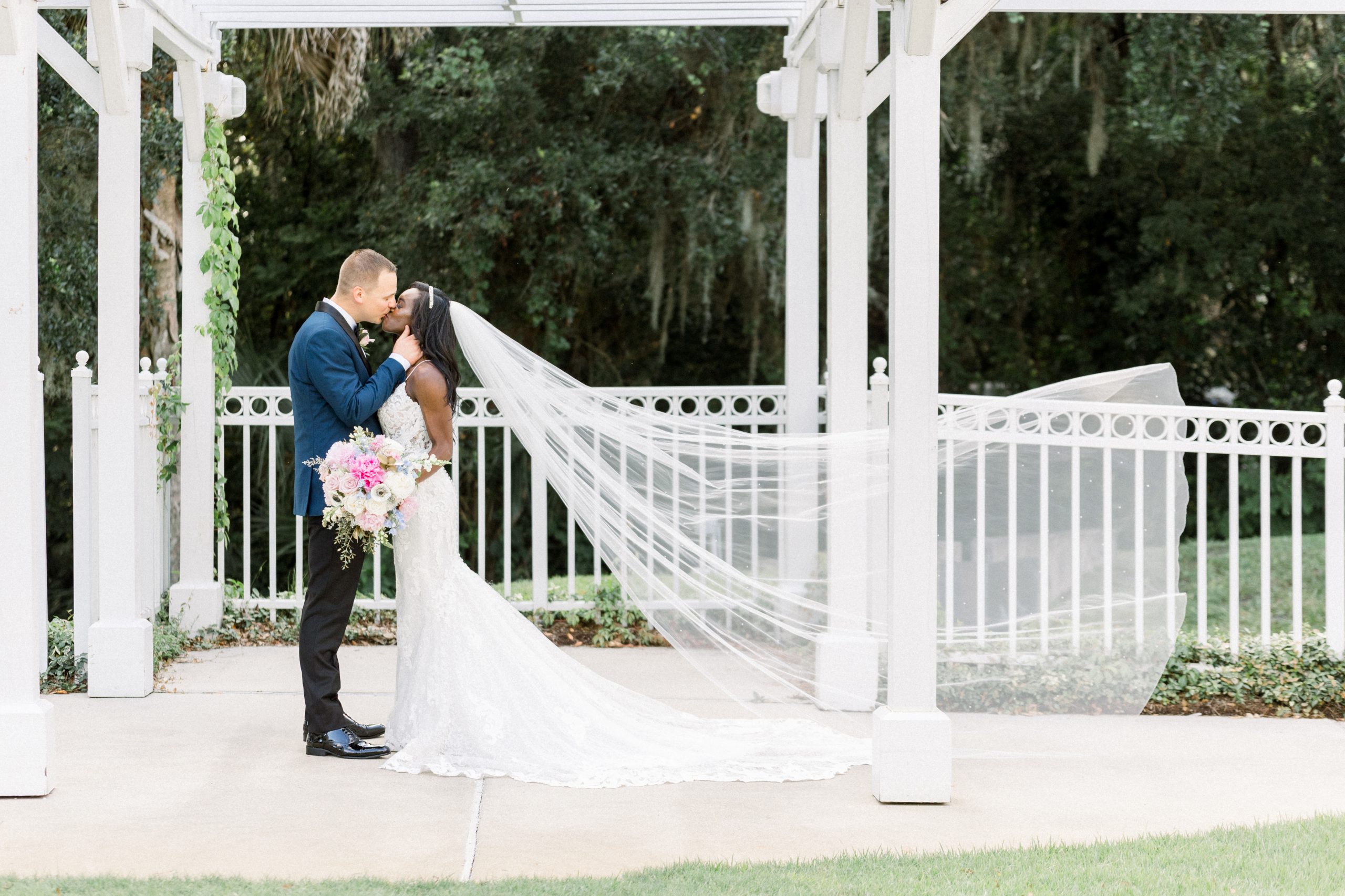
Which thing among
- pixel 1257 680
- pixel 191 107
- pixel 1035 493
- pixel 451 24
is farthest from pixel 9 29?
pixel 1257 680

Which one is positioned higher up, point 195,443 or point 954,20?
point 954,20

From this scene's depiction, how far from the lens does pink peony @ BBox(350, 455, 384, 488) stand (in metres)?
4.76

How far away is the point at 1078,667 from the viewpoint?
5.12 m

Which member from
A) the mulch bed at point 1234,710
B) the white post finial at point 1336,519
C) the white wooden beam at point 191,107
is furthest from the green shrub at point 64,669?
the white post finial at point 1336,519

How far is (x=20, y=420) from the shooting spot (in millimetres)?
4434

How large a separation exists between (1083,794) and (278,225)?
10.8 m

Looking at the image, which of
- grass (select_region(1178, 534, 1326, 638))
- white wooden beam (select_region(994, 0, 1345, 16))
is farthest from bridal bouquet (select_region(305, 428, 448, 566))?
grass (select_region(1178, 534, 1326, 638))

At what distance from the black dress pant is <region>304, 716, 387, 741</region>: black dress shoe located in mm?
21

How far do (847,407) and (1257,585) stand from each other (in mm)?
6500

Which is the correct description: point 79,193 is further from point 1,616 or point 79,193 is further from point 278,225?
point 1,616

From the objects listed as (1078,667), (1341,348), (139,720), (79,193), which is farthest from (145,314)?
(1341,348)

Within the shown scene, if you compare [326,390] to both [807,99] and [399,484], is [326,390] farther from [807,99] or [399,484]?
[807,99]

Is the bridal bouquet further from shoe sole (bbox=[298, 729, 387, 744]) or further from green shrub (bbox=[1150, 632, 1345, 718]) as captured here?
green shrub (bbox=[1150, 632, 1345, 718])

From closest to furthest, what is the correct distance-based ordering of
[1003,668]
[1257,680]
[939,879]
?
[939,879]
[1003,668]
[1257,680]
